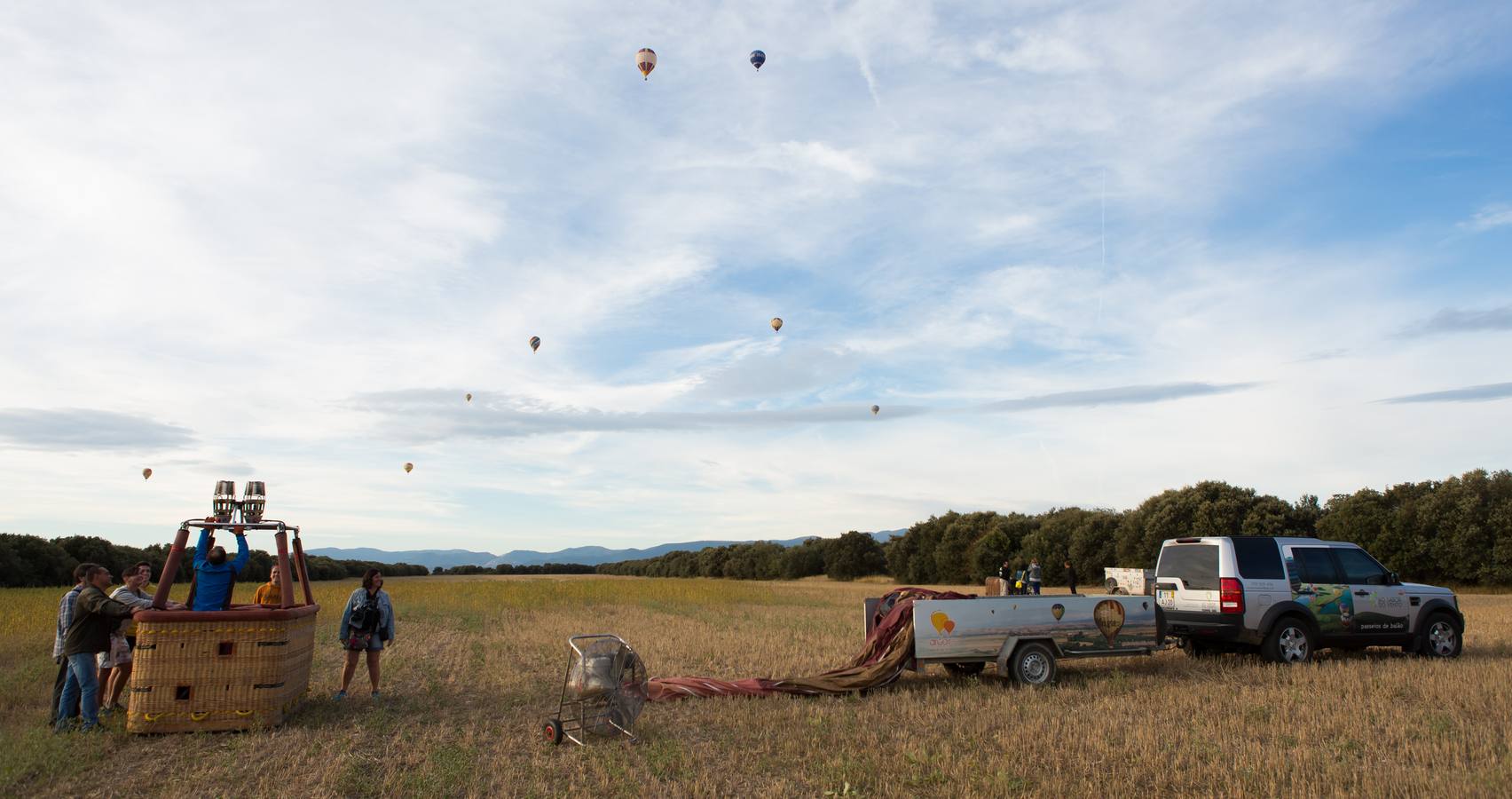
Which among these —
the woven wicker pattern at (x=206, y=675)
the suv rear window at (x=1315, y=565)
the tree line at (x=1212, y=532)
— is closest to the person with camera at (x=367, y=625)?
the woven wicker pattern at (x=206, y=675)

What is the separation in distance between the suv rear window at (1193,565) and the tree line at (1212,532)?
14.0 meters

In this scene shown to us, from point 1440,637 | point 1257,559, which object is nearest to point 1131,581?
point 1257,559

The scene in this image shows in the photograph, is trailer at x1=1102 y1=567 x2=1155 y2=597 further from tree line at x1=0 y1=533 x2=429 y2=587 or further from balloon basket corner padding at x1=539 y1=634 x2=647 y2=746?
tree line at x1=0 y1=533 x2=429 y2=587

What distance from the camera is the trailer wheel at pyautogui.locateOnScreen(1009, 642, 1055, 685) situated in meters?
12.4

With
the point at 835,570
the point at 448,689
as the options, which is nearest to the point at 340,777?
the point at 448,689

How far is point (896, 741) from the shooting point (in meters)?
9.20

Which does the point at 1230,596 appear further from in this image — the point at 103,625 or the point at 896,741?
the point at 103,625

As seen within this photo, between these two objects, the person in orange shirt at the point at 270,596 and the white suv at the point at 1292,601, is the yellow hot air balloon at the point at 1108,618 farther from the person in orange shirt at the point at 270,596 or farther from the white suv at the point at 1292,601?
the person in orange shirt at the point at 270,596

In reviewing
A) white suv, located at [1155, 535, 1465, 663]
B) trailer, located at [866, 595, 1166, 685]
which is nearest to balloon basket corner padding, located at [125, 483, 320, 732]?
trailer, located at [866, 595, 1166, 685]

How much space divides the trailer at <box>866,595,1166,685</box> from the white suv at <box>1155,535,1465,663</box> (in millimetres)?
1415

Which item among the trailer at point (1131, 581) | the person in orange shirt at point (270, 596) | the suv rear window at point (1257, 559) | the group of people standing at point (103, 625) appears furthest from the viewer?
the trailer at point (1131, 581)

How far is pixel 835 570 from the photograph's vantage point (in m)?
88.4

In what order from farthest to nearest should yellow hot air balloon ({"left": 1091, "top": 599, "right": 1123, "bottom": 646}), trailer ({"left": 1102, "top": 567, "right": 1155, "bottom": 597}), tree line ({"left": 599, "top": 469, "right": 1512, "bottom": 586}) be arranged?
1. tree line ({"left": 599, "top": 469, "right": 1512, "bottom": 586})
2. trailer ({"left": 1102, "top": 567, "right": 1155, "bottom": 597})
3. yellow hot air balloon ({"left": 1091, "top": 599, "right": 1123, "bottom": 646})

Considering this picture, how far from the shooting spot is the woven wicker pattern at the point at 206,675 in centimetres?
977
